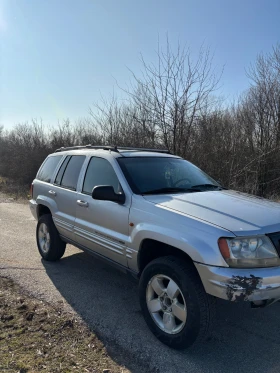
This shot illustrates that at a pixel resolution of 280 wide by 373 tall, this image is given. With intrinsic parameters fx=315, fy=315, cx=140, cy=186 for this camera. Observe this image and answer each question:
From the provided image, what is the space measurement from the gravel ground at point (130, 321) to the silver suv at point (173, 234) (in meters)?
0.21

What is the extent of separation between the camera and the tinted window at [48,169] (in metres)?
5.62

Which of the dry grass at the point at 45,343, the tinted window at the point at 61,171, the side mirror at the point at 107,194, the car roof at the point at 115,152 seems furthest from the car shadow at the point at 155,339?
the car roof at the point at 115,152

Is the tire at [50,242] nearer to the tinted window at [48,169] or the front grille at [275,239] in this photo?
the tinted window at [48,169]

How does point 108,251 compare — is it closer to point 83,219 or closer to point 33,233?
point 83,219

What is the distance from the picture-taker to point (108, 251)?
3.81 m

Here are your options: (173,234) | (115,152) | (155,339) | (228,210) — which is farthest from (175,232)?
(115,152)

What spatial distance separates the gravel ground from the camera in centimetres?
274

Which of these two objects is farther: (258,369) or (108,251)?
(108,251)

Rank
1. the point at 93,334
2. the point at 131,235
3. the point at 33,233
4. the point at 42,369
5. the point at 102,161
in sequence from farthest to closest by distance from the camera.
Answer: the point at 33,233, the point at 102,161, the point at 131,235, the point at 93,334, the point at 42,369

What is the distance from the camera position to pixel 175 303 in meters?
2.89

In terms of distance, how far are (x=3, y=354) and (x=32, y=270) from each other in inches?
87.3

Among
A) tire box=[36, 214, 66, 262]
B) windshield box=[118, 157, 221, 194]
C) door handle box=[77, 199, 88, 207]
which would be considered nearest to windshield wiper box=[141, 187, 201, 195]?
windshield box=[118, 157, 221, 194]

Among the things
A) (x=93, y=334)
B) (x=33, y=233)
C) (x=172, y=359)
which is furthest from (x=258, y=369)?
(x=33, y=233)

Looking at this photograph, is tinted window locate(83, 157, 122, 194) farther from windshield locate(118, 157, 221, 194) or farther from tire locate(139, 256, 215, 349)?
tire locate(139, 256, 215, 349)
